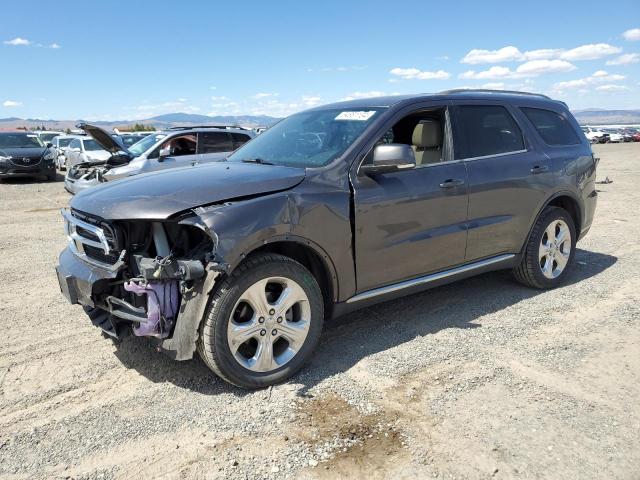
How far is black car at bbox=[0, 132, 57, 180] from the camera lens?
55.1 ft

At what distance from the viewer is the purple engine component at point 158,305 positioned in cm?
313

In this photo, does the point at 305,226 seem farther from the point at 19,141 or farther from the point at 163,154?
the point at 19,141

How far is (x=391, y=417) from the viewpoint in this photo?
121 inches

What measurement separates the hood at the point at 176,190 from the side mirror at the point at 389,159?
0.52 metres

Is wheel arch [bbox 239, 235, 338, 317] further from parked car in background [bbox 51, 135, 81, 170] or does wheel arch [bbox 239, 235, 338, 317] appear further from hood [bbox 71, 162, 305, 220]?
parked car in background [bbox 51, 135, 81, 170]

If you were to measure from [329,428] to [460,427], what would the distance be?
737 millimetres

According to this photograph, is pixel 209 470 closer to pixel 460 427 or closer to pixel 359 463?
pixel 359 463

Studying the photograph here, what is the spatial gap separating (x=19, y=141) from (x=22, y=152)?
120cm

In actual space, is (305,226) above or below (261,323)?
above

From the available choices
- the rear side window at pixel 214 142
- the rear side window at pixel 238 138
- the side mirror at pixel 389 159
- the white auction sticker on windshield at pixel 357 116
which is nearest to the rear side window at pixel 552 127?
the white auction sticker on windshield at pixel 357 116

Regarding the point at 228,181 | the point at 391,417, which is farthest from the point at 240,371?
the point at 228,181

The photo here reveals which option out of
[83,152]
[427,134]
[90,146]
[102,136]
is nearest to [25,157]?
[90,146]

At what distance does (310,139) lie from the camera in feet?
14.0

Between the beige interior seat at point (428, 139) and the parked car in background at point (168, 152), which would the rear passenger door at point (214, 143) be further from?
the beige interior seat at point (428, 139)
